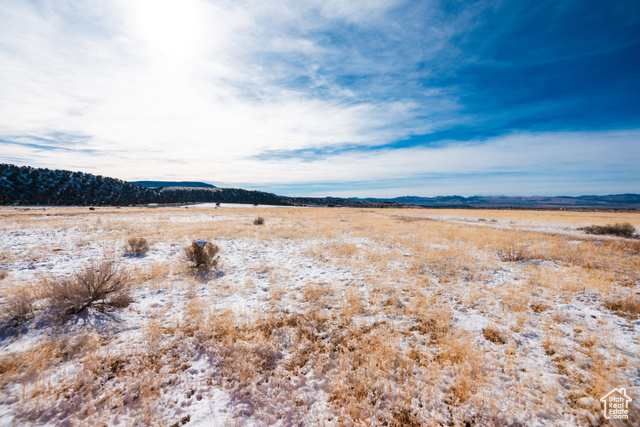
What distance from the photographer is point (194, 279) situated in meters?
9.17

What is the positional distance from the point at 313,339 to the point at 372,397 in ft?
6.21

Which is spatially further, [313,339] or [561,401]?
[313,339]

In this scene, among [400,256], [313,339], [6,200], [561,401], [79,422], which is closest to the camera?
[79,422]

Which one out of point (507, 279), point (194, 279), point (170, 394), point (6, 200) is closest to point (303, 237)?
point (194, 279)

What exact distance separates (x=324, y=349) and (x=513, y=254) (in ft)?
43.3

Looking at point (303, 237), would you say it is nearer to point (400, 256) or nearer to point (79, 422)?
point (400, 256)

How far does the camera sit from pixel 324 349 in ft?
17.2

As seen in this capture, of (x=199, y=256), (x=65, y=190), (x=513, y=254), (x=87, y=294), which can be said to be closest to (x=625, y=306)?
(x=513, y=254)

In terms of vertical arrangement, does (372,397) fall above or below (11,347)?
below

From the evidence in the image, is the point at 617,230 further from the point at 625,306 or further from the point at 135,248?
the point at 135,248

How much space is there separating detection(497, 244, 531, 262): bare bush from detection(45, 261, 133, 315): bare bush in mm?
16657

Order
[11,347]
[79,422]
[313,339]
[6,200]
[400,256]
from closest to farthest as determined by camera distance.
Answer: [79,422] < [11,347] < [313,339] < [400,256] < [6,200]

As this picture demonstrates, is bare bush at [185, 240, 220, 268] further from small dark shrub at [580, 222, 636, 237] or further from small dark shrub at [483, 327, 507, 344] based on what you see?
small dark shrub at [580, 222, 636, 237]

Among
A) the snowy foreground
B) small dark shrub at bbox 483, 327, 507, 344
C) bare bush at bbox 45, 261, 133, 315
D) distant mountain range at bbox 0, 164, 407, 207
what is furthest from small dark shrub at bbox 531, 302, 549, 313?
distant mountain range at bbox 0, 164, 407, 207
